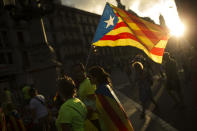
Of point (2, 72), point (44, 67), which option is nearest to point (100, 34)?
point (44, 67)

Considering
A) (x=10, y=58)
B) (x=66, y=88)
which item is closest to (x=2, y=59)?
(x=10, y=58)

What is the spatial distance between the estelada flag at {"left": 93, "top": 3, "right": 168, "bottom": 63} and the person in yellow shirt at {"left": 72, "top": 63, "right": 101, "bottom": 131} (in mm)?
817

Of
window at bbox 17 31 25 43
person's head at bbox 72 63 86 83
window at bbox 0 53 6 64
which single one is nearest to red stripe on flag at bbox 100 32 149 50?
person's head at bbox 72 63 86 83

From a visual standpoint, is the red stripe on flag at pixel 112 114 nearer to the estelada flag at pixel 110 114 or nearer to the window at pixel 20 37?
the estelada flag at pixel 110 114

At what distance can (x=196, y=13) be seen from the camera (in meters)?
11.0

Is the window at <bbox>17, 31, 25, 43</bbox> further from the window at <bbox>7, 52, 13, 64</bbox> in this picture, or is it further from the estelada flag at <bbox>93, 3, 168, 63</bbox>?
the estelada flag at <bbox>93, 3, 168, 63</bbox>

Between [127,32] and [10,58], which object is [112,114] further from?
[10,58]

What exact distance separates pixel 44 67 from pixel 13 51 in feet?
88.2

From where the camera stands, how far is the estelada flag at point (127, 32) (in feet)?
13.4

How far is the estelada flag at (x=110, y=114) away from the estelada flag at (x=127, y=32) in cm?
139

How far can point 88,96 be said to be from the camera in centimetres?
369

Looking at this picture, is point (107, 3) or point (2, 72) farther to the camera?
point (2, 72)

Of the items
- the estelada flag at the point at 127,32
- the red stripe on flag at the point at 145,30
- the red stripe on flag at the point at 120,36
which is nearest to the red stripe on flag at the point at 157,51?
the estelada flag at the point at 127,32

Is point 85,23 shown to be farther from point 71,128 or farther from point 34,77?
point 71,128
